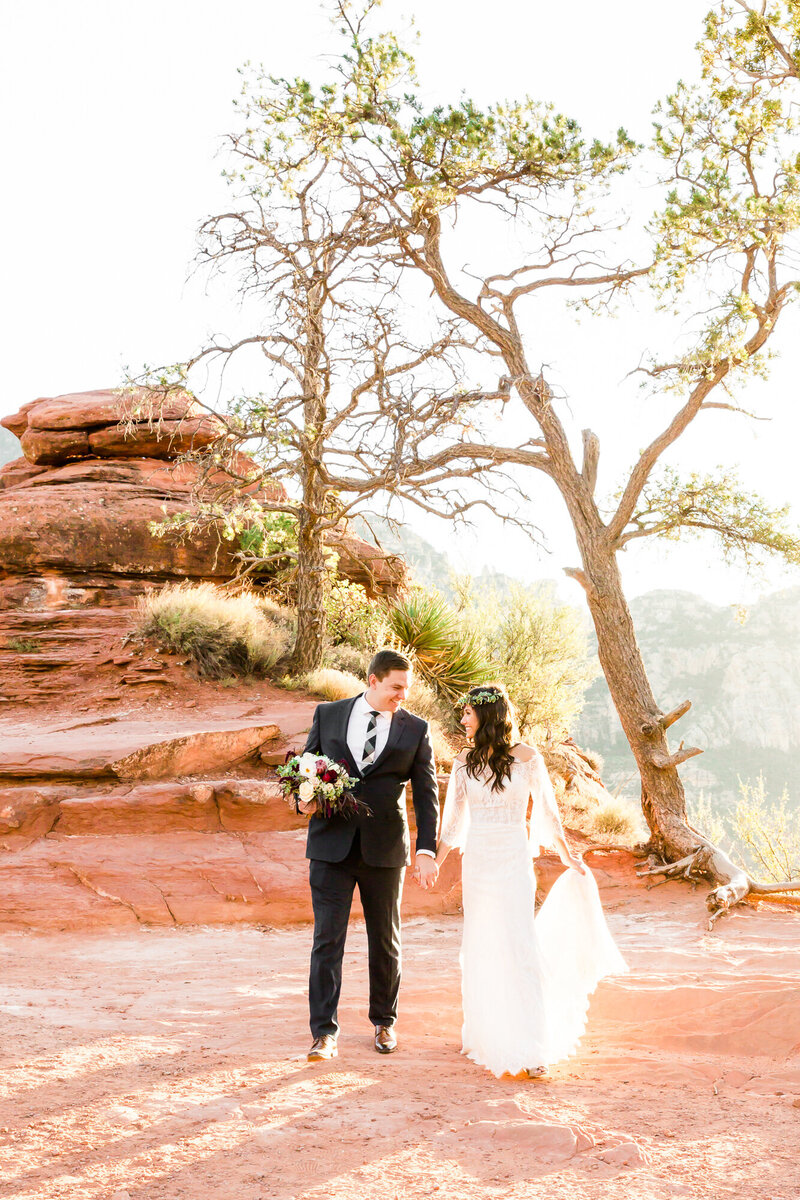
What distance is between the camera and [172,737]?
32.4ft

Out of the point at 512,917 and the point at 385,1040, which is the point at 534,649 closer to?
the point at 512,917

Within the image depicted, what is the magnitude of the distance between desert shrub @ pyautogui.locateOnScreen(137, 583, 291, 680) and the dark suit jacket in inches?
351

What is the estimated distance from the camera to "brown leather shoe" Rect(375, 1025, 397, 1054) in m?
4.55

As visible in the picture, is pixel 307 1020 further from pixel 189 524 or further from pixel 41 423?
pixel 41 423

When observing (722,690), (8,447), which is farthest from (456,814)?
(8,447)

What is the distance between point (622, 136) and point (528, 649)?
10.1m

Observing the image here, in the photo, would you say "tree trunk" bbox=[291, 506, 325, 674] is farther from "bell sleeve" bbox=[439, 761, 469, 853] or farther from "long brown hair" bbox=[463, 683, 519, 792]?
"long brown hair" bbox=[463, 683, 519, 792]

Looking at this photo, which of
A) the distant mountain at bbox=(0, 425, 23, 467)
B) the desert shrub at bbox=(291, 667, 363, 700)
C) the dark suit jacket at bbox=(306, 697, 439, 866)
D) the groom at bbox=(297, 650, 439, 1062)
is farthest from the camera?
the distant mountain at bbox=(0, 425, 23, 467)

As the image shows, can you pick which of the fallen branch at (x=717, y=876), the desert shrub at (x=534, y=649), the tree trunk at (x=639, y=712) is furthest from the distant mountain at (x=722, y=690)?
the fallen branch at (x=717, y=876)

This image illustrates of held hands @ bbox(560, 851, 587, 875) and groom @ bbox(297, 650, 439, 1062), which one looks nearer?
groom @ bbox(297, 650, 439, 1062)

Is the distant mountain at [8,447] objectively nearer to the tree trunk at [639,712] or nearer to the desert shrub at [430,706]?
the desert shrub at [430,706]

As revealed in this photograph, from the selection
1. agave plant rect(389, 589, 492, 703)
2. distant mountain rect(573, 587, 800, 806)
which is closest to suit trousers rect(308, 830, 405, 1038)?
agave plant rect(389, 589, 492, 703)

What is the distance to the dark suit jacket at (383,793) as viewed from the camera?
4.64 metres

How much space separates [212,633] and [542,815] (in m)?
9.67
